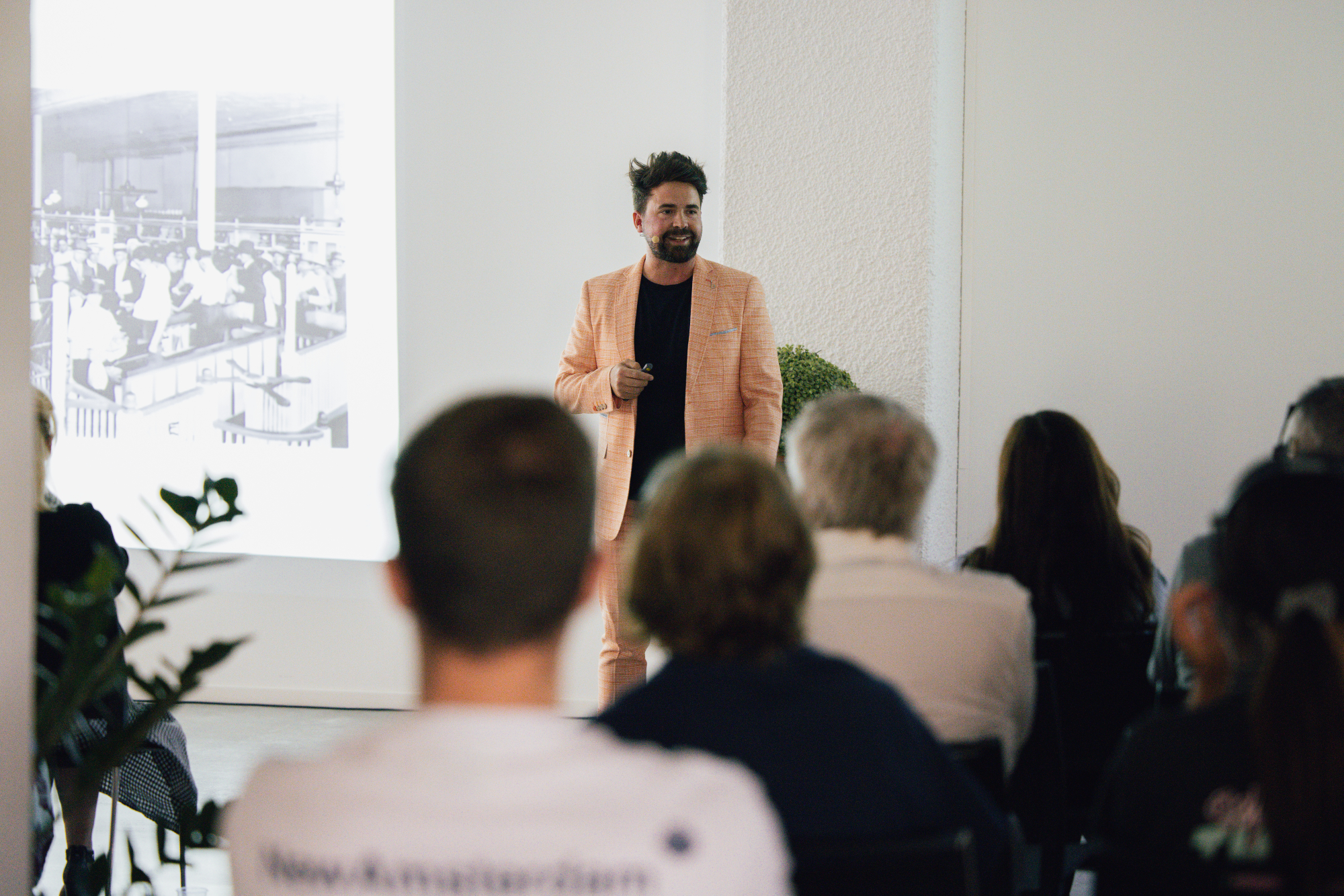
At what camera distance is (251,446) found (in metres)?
4.91

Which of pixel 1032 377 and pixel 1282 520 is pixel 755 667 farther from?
pixel 1032 377

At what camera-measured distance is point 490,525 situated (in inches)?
36.7

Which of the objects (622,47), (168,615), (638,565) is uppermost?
(622,47)

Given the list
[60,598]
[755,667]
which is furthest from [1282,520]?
[60,598]

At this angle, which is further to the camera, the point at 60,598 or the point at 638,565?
the point at 60,598

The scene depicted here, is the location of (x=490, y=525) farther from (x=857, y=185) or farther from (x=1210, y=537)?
(x=857, y=185)

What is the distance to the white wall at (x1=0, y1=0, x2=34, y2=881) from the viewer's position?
1.27 m

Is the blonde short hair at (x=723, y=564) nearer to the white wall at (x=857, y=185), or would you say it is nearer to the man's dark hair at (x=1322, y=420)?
the man's dark hair at (x=1322, y=420)

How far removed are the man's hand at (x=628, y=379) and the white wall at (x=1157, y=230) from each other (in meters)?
1.26

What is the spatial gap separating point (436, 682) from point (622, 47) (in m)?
4.04

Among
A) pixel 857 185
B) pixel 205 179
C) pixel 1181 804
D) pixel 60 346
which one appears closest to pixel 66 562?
pixel 1181 804

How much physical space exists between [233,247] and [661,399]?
235cm

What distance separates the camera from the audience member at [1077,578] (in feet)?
6.69

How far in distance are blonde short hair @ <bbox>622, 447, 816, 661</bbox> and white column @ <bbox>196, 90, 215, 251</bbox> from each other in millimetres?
4178
